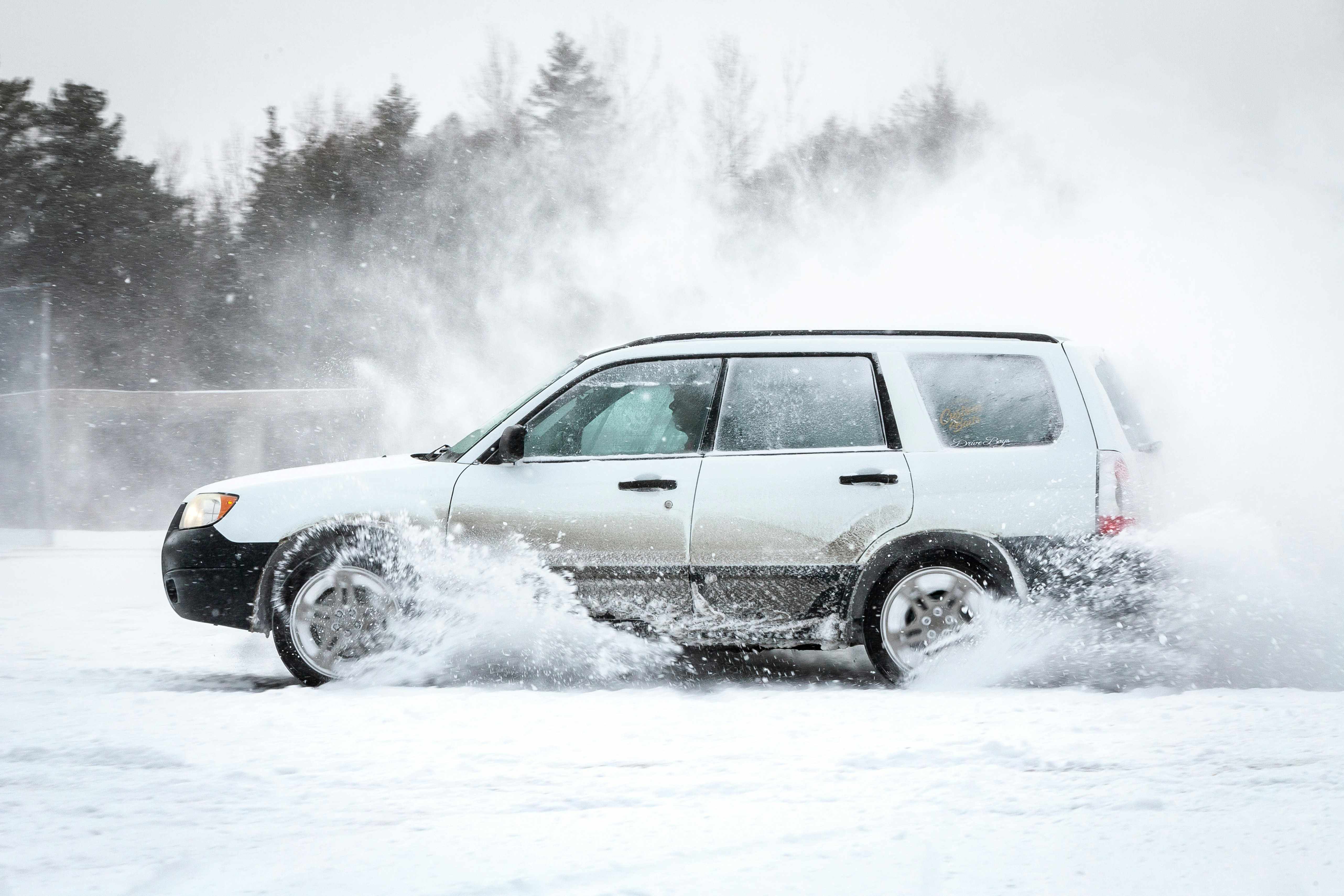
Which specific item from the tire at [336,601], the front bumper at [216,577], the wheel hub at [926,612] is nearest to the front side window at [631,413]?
the tire at [336,601]

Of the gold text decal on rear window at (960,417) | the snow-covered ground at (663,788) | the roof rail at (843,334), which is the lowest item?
the snow-covered ground at (663,788)

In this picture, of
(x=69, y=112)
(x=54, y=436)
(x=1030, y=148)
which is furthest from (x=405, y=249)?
(x=1030, y=148)

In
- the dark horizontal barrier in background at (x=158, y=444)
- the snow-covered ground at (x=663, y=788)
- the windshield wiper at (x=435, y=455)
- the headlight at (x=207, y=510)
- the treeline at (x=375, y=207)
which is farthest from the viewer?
the treeline at (x=375, y=207)

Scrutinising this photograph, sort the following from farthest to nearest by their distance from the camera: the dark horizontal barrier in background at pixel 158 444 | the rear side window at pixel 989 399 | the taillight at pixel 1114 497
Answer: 1. the dark horizontal barrier in background at pixel 158 444
2. the rear side window at pixel 989 399
3. the taillight at pixel 1114 497

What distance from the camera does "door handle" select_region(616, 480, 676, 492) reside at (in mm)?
5504

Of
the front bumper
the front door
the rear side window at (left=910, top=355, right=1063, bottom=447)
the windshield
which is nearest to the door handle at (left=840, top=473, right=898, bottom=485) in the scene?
the rear side window at (left=910, top=355, right=1063, bottom=447)

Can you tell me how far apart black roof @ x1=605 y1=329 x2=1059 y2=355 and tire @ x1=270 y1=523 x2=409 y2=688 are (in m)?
1.42

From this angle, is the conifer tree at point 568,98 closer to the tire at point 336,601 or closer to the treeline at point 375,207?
the treeline at point 375,207

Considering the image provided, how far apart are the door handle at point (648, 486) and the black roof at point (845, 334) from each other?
0.68 metres

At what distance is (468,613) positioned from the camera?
18.3ft

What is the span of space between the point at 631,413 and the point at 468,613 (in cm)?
121

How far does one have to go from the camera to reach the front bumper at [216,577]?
5598mm

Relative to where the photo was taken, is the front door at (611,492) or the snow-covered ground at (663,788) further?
the front door at (611,492)

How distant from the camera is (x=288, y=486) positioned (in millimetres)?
5723
